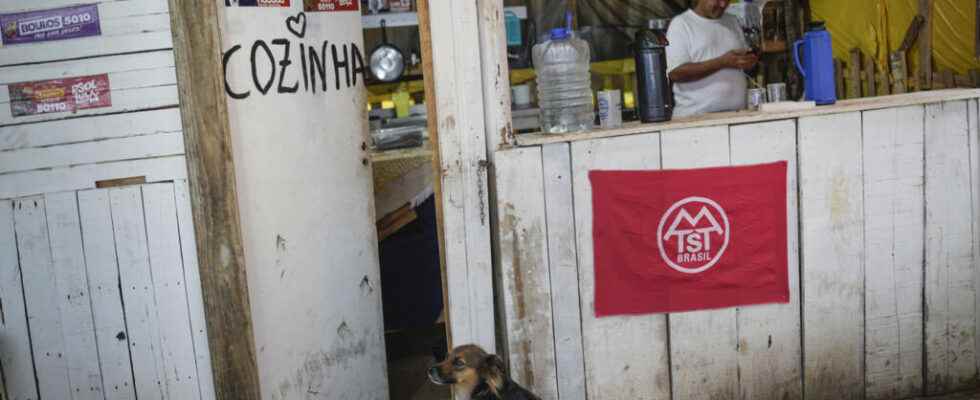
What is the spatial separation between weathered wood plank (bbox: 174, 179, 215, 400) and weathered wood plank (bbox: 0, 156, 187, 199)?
3.4 inches

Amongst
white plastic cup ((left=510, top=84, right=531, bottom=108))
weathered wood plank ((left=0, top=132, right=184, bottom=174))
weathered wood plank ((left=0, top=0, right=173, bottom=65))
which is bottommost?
weathered wood plank ((left=0, top=132, right=184, bottom=174))

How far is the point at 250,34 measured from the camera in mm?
3676

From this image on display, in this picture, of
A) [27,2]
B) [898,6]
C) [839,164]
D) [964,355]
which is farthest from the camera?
[898,6]

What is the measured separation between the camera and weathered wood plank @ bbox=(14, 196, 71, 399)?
3623mm

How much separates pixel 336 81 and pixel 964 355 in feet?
10.3

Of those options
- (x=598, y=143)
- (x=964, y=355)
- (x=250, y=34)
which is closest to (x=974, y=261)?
(x=964, y=355)

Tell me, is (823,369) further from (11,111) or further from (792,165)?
(11,111)

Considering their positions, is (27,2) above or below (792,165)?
above

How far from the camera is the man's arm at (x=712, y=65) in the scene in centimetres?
499

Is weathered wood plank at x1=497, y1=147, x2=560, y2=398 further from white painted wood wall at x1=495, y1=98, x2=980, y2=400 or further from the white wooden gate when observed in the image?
the white wooden gate

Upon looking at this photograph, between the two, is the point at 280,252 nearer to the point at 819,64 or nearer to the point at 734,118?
the point at 734,118

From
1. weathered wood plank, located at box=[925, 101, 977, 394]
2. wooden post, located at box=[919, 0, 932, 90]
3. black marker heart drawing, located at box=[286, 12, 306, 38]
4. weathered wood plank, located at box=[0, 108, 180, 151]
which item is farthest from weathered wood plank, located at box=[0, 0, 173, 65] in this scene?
wooden post, located at box=[919, 0, 932, 90]

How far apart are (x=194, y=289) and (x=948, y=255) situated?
329cm

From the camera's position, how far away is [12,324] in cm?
371
